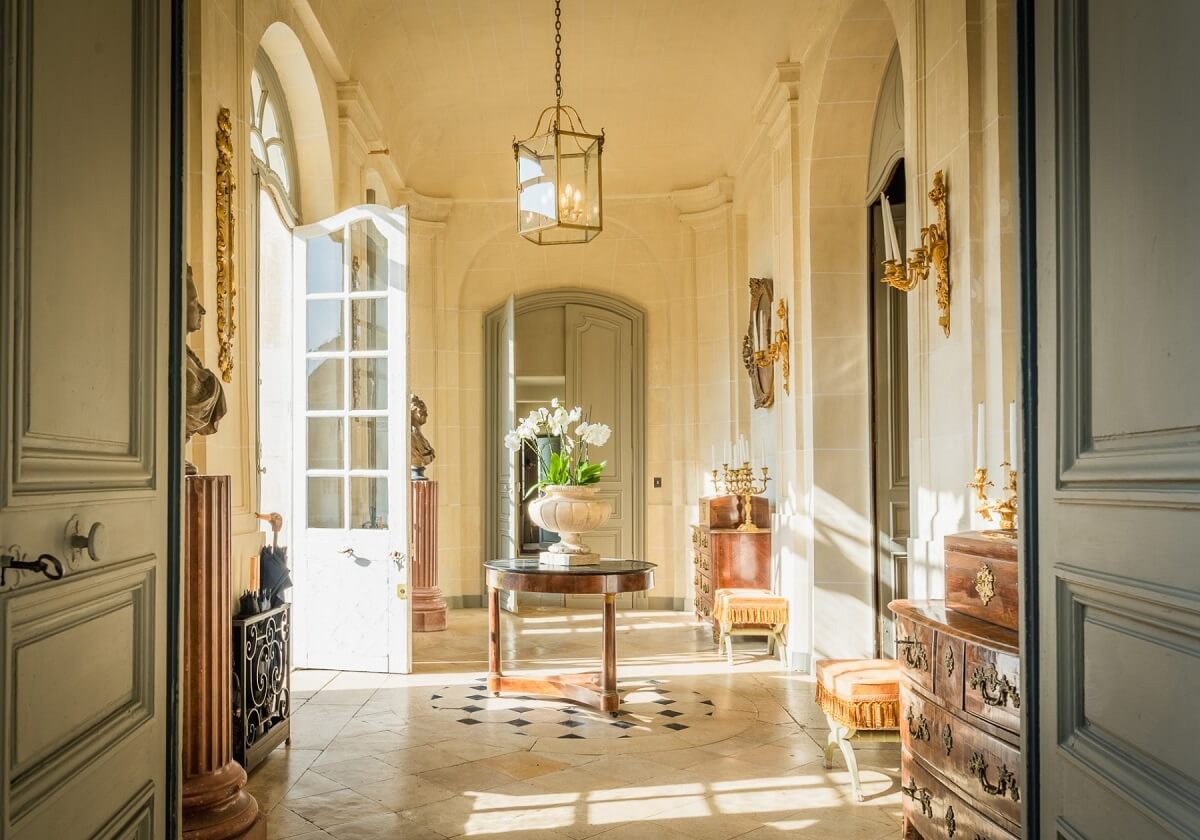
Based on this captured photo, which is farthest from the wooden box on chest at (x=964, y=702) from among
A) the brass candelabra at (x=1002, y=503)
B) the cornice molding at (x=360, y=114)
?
the cornice molding at (x=360, y=114)

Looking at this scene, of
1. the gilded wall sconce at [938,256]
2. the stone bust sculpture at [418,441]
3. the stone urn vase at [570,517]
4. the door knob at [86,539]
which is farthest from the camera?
the stone bust sculpture at [418,441]

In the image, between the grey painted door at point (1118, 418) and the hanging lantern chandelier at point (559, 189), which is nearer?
the grey painted door at point (1118, 418)

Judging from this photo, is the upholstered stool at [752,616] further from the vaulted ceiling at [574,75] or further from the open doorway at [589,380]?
the vaulted ceiling at [574,75]

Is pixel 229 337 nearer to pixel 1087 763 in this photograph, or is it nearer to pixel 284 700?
pixel 284 700

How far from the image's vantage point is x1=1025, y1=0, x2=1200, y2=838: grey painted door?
125 cm

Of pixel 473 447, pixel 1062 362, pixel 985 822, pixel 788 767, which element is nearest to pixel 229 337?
pixel 788 767

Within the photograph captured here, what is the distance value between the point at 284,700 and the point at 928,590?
313 centimetres

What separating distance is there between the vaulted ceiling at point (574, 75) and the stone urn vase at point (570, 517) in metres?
3.35

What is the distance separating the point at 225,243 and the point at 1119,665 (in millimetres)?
4309

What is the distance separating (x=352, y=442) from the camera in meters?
6.82

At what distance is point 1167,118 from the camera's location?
1.30 meters

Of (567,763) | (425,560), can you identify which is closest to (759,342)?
(425,560)

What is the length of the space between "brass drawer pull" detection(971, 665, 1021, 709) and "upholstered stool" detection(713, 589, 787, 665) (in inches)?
166

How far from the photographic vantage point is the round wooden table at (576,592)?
18.4ft
